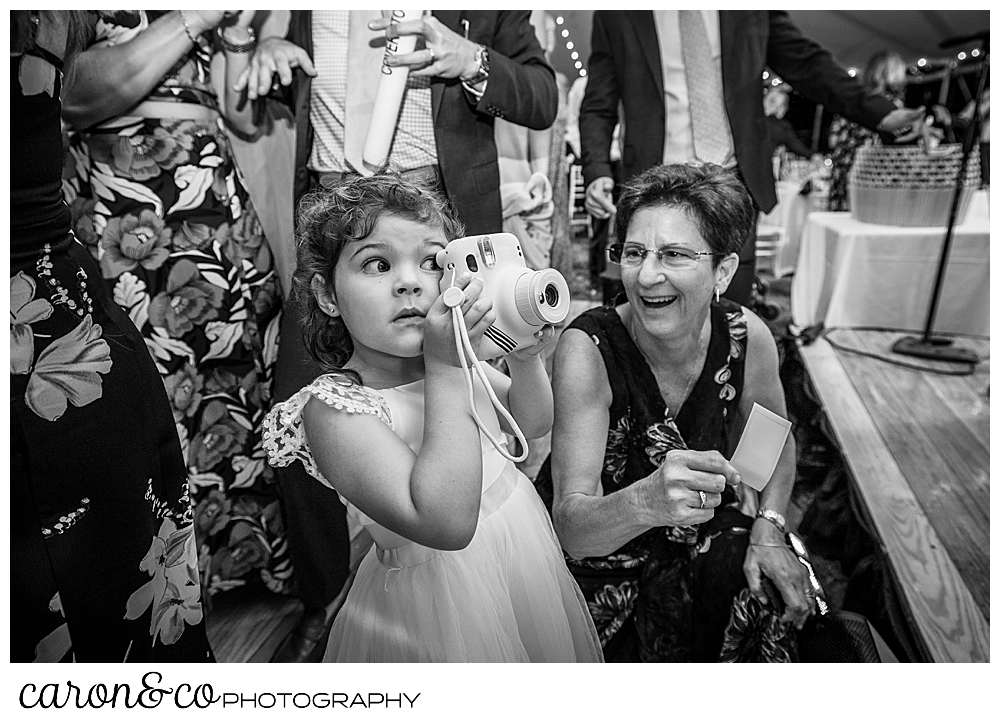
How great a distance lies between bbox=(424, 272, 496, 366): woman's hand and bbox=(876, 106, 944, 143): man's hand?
689mm

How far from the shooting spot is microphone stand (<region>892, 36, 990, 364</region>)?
1.08 m

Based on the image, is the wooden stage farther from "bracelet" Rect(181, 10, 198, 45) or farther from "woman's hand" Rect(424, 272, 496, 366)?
"bracelet" Rect(181, 10, 198, 45)

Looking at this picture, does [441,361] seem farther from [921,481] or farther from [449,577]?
[921,481]

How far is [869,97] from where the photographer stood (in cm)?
104

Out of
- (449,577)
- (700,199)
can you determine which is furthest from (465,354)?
(700,199)

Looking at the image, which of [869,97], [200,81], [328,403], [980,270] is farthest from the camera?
[980,270]

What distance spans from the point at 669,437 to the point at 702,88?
0.47m

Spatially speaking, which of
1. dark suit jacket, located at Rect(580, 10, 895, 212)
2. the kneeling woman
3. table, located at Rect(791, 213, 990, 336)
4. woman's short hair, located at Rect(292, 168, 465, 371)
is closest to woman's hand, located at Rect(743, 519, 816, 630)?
the kneeling woman

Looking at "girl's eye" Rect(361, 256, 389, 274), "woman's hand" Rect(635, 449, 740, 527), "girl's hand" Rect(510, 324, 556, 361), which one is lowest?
"woman's hand" Rect(635, 449, 740, 527)

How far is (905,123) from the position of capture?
108 centimetres

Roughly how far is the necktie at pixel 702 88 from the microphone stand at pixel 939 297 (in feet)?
1.22

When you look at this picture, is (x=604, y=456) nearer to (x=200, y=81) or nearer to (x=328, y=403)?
(x=328, y=403)

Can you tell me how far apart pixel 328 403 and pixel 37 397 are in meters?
0.32

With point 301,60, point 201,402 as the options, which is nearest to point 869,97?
point 301,60
